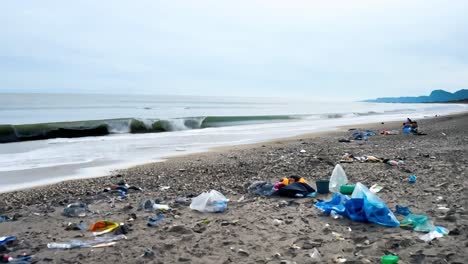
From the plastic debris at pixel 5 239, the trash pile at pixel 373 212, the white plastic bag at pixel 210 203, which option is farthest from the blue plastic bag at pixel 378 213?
the plastic debris at pixel 5 239

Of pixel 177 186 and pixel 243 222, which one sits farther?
pixel 177 186

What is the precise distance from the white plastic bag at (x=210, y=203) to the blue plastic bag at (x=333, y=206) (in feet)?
4.72

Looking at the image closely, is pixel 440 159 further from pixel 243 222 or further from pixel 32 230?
pixel 32 230

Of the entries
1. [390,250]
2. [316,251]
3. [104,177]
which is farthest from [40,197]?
[390,250]

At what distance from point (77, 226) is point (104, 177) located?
3983 millimetres

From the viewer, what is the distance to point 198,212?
5.69m

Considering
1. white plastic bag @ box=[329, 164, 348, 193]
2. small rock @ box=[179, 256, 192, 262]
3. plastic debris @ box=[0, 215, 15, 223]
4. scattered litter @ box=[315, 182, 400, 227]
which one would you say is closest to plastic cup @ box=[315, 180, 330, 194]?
white plastic bag @ box=[329, 164, 348, 193]

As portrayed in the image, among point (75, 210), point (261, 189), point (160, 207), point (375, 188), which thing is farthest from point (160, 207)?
point (375, 188)

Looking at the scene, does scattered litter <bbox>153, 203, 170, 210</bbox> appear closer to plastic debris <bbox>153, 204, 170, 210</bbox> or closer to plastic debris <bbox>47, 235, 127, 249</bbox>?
plastic debris <bbox>153, 204, 170, 210</bbox>

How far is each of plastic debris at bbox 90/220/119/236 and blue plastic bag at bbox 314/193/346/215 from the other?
2890 millimetres

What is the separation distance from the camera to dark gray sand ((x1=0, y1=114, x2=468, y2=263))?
4105mm

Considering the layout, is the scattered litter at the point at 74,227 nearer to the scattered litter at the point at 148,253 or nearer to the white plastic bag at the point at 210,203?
the scattered litter at the point at 148,253

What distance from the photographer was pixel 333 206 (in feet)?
18.2

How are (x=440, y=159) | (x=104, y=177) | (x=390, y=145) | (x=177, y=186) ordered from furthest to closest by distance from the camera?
(x=390, y=145) → (x=440, y=159) → (x=104, y=177) → (x=177, y=186)
